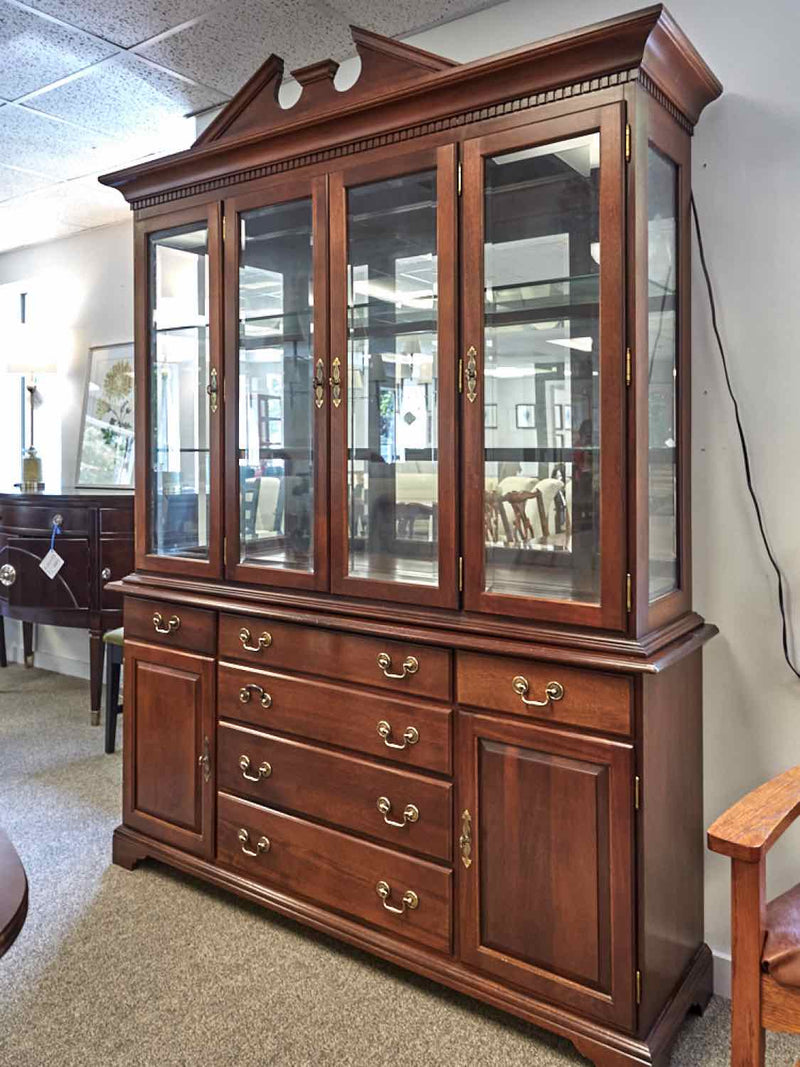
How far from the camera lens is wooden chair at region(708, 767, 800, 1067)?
1.45 meters

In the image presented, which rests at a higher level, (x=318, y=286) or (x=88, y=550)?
(x=318, y=286)

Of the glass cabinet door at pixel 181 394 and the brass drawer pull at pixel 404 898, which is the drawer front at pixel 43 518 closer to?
the glass cabinet door at pixel 181 394

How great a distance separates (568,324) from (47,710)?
3643mm

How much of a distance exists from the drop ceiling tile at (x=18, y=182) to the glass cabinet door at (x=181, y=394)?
1.80 meters

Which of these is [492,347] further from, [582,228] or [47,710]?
[47,710]

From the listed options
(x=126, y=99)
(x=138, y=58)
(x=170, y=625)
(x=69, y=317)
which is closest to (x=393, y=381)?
(x=170, y=625)

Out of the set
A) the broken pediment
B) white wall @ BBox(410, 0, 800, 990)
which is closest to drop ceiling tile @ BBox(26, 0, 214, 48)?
the broken pediment

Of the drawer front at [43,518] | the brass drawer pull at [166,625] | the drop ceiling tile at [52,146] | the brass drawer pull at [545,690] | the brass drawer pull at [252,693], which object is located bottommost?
the brass drawer pull at [252,693]

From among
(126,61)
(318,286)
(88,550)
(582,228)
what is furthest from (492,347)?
(88,550)

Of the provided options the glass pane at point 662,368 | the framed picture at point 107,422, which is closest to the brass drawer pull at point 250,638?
the glass pane at point 662,368

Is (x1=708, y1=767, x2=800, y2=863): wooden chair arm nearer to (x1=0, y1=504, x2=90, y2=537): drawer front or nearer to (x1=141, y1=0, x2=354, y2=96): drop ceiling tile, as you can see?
(x1=141, y1=0, x2=354, y2=96): drop ceiling tile

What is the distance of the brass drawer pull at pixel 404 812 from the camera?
2.13 m

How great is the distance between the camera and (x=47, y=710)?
4496mm

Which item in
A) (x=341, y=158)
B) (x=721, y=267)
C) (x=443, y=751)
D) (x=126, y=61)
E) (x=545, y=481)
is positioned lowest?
(x=443, y=751)
